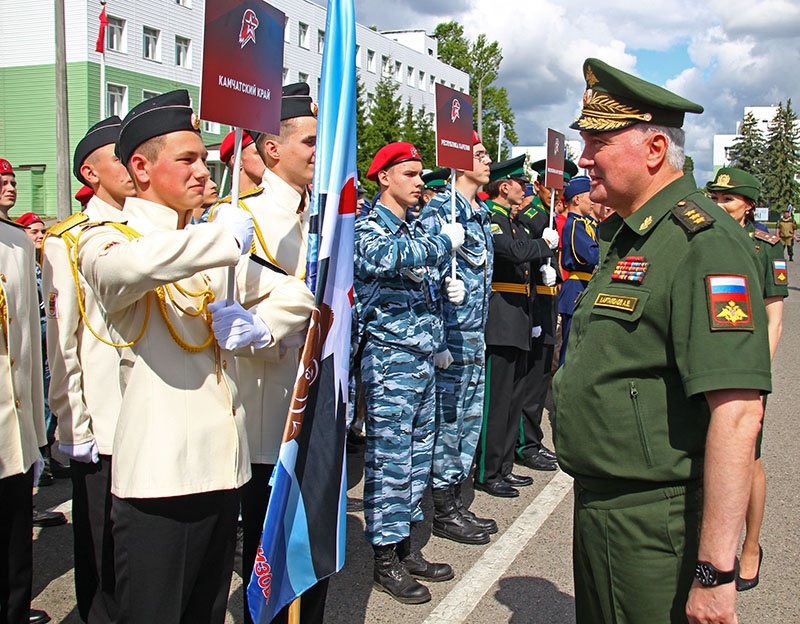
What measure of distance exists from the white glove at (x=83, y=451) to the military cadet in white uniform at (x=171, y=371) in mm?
883

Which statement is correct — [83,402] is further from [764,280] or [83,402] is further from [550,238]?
[550,238]

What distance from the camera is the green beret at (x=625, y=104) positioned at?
223cm

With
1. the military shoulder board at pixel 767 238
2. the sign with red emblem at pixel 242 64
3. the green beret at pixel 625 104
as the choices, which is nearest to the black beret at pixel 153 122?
the sign with red emblem at pixel 242 64

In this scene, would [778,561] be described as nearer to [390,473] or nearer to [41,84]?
[390,473]

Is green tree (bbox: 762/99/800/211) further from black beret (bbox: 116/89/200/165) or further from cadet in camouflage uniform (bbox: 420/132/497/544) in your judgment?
black beret (bbox: 116/89/200/165)

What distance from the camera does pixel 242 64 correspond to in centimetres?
259

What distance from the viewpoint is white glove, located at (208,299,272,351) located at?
7.92ft

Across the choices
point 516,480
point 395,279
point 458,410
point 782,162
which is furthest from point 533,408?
point 782,162

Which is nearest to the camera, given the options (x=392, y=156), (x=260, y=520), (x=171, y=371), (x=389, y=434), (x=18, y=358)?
(x=171, y=371)

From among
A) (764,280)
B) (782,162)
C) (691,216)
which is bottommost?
(764,280)

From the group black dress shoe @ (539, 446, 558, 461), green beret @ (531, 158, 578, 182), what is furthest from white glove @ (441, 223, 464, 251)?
green beret @ (531, 158, 578, 182)

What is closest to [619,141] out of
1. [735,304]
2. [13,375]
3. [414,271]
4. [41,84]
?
[735,304]

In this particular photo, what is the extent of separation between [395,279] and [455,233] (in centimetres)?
63

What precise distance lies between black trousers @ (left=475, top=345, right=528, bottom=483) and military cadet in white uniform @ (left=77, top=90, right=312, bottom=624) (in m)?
3.12
